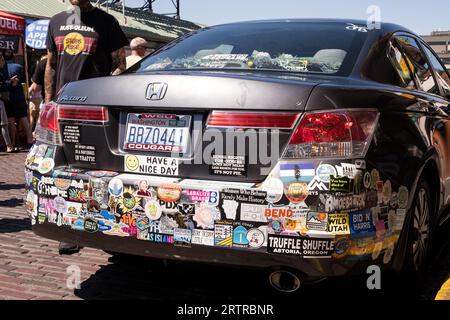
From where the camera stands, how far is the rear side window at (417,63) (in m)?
3.62

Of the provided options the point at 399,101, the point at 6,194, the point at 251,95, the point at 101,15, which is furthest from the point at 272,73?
the point at 6,194

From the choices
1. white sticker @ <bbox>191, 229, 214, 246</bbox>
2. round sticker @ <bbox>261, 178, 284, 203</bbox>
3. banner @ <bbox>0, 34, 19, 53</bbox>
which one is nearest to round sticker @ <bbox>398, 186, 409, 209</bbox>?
round sticker @ <bbox>261, 178, 284, 203</bbox>

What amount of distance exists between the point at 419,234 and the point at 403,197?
49 cm

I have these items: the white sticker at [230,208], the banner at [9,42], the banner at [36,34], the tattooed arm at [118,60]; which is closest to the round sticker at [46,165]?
the white sticker at [230,208]

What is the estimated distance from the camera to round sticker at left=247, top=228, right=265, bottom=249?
2469 mm

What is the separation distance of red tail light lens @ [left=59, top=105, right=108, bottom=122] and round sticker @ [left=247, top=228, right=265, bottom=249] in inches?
38.0

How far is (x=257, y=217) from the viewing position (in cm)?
247

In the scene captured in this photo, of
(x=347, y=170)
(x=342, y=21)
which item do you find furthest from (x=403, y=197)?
(x=342, y=21)

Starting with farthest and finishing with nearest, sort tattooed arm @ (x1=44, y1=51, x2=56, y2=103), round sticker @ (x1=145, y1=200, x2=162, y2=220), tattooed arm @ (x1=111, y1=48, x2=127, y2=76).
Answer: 1. tattooed arm @ (x1=44, y1=51, x2=56, y2=103)
2. tattooed arm @ (x1=111, y1=48, x2=127, y2=76)
3. round sticker @ (x1=145, y1=200, x2=162, y2=220)

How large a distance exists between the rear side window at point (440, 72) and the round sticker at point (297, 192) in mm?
2119

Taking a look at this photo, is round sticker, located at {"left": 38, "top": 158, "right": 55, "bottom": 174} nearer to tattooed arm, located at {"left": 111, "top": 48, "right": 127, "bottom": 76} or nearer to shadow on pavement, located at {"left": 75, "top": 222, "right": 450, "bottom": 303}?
shadow on pavement, located at {"left": 75, "top": 222, "right": 450, "bottom": 303}

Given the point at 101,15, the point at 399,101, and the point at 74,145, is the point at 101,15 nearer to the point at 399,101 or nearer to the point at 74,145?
the point at 74,145

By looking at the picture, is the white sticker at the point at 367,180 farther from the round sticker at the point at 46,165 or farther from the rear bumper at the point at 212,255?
the round sticker at the point at 46,165
